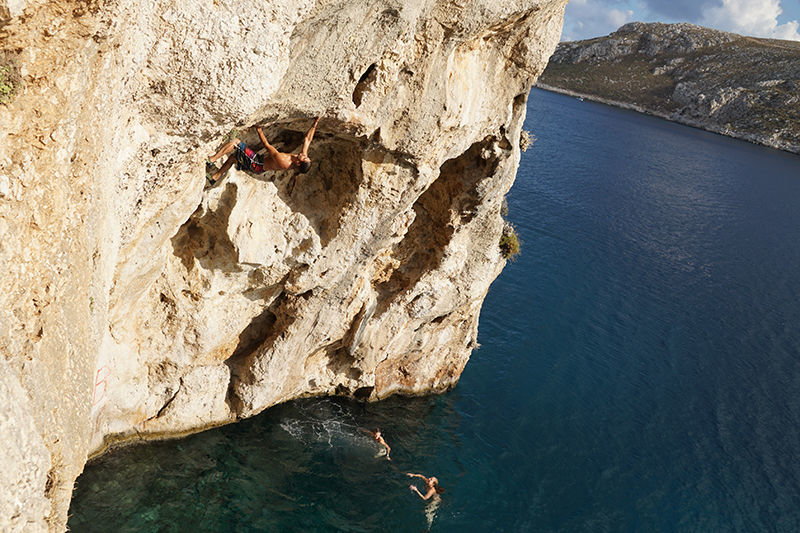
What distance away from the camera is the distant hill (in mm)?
117250

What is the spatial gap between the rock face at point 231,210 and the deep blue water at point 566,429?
156cm

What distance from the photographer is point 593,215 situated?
4862cm

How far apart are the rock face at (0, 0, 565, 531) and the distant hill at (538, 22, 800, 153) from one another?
117783mm

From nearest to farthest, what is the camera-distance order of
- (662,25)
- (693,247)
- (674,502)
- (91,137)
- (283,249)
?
(91,137) → (283,249) → (674,502) → (693,247) → (662,25)

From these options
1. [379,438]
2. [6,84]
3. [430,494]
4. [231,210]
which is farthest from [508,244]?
[6,84]

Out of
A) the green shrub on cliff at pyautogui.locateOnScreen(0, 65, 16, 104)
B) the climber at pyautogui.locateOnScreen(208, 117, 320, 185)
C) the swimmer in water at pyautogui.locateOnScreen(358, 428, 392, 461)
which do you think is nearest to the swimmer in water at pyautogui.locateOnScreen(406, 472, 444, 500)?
the swimmer in water at pyautogui.locateOnScreen(358, 428, 392, 461)

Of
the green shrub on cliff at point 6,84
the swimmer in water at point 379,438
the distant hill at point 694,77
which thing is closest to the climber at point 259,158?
the green shrub on cliff at point 6,84

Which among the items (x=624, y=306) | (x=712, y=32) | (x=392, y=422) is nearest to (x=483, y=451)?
(x=392, y=422)

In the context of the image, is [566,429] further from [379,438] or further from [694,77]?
[694,77]

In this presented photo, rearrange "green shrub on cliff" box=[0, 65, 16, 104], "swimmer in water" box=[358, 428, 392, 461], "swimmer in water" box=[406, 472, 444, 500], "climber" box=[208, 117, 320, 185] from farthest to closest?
"swimmer in water" box=[358, 428, 392, 461] → "swimmer in water" box=[406, 472, 444, 500] → "climber" box=[208, 117, 320, 185] → "green shrub on cliff" box=[0, 65, 16, 104]

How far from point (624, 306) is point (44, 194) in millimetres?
33121

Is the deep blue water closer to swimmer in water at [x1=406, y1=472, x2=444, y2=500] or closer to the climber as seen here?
swimmer in water at [x1=406, y1=472, x2=444, y2=500]

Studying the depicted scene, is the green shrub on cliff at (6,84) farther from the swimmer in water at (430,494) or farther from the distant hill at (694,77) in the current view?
the distant hill at (694,77)

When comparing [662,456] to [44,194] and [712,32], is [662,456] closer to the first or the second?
[44,194]
